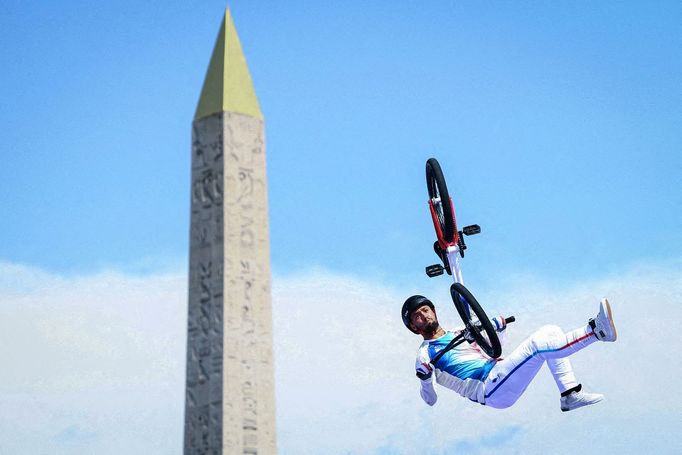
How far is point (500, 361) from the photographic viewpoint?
592 inches

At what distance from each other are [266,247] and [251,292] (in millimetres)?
457

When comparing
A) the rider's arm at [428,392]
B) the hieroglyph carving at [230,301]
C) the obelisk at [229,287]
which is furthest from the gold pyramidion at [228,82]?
the rider's arm at [428,392]

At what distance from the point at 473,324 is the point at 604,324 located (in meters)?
1.79

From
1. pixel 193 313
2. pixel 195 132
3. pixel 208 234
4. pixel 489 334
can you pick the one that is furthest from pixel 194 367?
pixel 489 334

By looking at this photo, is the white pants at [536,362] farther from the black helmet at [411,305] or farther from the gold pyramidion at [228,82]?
the gold pyramidion at [228,82]

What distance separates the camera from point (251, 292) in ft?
33.6

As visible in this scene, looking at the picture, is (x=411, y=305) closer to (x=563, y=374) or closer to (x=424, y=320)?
(x=424, y=320)

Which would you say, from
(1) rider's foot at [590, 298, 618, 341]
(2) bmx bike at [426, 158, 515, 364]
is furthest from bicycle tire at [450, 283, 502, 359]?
(1) rider's foot at [590, 298, 618, 341]

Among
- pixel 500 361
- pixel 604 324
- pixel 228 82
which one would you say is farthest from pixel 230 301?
pixel 500 361

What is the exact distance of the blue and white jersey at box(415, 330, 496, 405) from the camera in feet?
49.6

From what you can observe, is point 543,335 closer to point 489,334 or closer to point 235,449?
point 489,334

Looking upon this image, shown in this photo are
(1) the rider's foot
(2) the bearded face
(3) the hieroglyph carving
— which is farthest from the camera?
(2) the bearded face

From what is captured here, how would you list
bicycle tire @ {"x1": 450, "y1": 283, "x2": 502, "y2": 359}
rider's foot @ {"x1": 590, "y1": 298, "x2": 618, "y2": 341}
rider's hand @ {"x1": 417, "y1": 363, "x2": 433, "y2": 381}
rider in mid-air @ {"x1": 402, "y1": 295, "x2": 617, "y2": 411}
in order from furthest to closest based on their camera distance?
rider's hand @ {"x1": 417, "y1": 363, "x2": 433, "y2": 381} → bicycle tire @ {"x1": 450, "y1": 283, "x2": 502, "y2": 359} → rider in mid-air @ {"x1": 402, "y1": 295, "x2": 617, "y2": 411} → rider's foot @ {"x1": 590, "y1": 298, "x2": 618, "y2": 341}

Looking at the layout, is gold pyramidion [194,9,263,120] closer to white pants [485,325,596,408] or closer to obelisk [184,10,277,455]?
obelisk [184,10,277,455]
